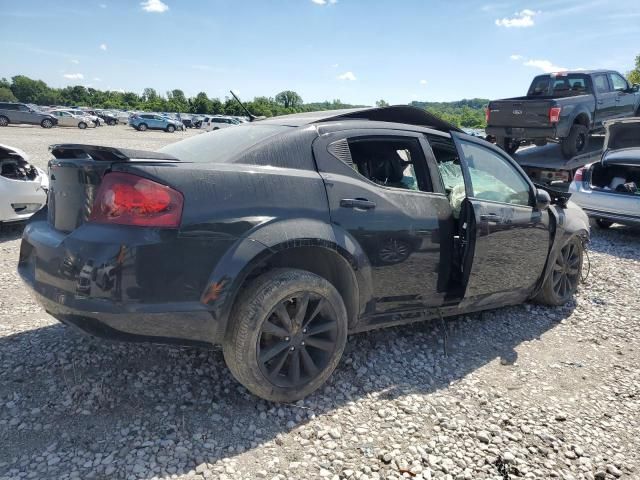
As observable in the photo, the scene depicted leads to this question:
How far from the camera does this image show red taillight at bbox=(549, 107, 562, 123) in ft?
31.8

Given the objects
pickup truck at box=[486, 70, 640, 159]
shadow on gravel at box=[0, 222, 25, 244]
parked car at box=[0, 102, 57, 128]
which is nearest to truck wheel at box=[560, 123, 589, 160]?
pickup truck at box=[486, 70, 640, 159]

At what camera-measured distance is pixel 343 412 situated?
2.90m

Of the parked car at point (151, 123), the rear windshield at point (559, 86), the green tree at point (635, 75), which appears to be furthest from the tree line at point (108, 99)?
the rear windshield at point (559, 86)

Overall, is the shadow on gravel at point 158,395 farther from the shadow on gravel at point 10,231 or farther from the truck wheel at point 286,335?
the shadow on gravel at point 10,231

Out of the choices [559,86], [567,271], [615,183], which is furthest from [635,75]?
[567,271]

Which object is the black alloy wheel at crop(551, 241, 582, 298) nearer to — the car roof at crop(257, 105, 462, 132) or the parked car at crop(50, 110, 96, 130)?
the car roof at crop(257, 105, 462, 132)

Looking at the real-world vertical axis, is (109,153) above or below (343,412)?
above

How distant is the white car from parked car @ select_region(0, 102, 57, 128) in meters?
36.2

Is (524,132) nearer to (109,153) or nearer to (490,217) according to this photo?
(490,217)

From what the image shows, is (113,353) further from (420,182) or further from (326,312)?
(420,182)

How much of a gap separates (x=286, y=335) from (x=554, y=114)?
8992 millimetres

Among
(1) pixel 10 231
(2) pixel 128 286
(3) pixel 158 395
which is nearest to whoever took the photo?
(2) pixel 128 286

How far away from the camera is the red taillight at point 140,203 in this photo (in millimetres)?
2412

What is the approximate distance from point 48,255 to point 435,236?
2428 millimetres
